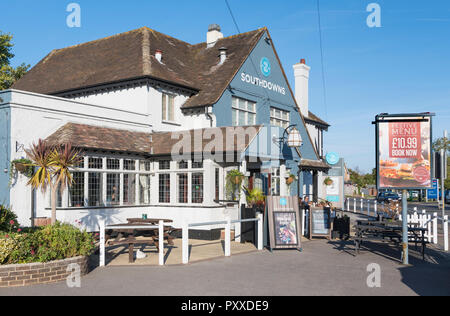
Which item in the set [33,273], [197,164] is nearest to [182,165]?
[197,164]

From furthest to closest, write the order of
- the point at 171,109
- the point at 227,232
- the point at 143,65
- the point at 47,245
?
the point at 171,109
the point at 143,65
the point at 227,232
the point at 47,245

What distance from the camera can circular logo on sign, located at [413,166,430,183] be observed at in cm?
1139

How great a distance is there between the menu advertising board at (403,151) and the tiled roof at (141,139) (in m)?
5.04

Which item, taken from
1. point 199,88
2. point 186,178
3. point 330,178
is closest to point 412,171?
point 186,178

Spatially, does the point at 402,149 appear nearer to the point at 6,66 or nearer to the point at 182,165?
the point at 182,165

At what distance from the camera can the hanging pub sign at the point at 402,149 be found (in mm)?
11461

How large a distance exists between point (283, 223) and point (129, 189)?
6381mm

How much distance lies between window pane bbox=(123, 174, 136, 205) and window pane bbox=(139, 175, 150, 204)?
0.30 meters

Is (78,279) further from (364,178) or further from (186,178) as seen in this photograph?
(364,178)

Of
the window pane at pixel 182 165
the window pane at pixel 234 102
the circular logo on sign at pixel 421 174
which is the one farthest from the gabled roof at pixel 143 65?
the circular logo on sign at pixel 421 174

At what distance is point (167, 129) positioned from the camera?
1964cm

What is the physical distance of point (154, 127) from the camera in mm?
19078

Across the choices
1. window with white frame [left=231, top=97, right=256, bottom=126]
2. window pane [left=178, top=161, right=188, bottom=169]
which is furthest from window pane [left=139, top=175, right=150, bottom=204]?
window with white frame [left=231, top=97, right=256, bottom=126]
